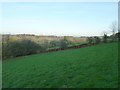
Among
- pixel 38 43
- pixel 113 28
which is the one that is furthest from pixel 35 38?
pixel 113 28

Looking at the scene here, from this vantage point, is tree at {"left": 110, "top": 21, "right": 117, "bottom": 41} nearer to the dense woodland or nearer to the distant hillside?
the dense woodland

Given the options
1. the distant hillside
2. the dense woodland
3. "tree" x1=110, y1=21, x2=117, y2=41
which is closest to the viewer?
"tree" x1=110, y1=21, x2=117, y2=41

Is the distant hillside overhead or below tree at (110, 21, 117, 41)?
below

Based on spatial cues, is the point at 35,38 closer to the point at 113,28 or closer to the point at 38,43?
the point at 38,43

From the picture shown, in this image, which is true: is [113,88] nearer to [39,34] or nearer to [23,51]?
[39,34]

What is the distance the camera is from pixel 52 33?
8.91m

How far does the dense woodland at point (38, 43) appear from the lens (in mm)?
9985

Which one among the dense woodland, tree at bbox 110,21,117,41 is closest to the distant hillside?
the dense woodland

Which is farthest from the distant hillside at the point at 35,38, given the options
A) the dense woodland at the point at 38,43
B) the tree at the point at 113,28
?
the tree at the point at 113,28

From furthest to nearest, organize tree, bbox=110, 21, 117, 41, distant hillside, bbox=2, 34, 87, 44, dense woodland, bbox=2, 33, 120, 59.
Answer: dense woodland, bbox=2, 33, 120, 59 < distant hillside, bbox=2, 34, 87, 44 < tree, bbox=110, 21, 117, 41

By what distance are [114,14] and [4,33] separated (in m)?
5.68

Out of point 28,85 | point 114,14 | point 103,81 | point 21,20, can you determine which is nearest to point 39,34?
point 21,20

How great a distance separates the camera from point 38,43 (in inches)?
423

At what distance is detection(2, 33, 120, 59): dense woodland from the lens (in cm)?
999
